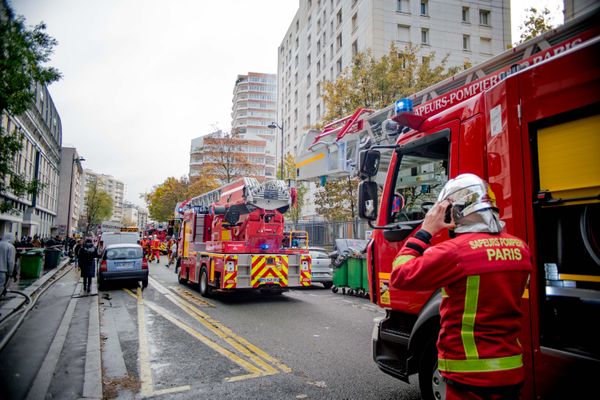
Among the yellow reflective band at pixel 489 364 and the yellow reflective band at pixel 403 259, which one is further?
the yellow reflective band at pixel 403 259

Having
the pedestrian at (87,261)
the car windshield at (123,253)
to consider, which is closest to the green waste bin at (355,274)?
the car windshield at (123,253)

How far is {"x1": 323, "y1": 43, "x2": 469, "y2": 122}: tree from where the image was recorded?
61.5 feet

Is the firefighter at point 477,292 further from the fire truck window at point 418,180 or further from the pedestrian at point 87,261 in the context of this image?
the pedestrian at point 87,261

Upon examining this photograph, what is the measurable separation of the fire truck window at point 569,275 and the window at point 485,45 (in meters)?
35.7

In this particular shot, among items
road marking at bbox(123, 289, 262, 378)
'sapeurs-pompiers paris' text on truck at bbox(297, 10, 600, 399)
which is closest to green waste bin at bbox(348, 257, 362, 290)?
road marking at bbox(123, 289, 262, 378)

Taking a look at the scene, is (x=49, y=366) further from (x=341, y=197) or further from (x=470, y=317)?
(x=341, y=197)

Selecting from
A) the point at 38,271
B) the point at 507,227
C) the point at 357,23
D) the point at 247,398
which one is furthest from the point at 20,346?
the point at 357,23

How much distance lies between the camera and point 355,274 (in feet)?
40.9

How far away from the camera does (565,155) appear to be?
251 cm

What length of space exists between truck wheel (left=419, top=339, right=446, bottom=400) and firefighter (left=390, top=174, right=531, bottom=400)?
42.9 inches

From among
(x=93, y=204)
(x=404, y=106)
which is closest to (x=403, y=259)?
(x=404, y=106)

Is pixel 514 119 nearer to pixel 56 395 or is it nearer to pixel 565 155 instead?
pixel 565 155

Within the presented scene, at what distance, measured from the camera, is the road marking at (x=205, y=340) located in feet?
17.7

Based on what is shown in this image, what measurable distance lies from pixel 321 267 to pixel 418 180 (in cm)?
1072
